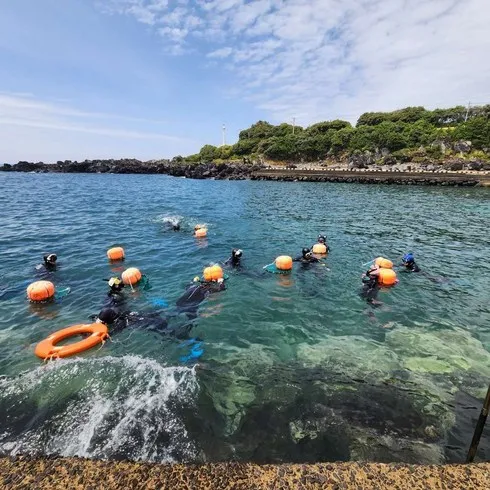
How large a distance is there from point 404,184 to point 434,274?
44.3 meters

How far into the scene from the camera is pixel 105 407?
6.84 metres

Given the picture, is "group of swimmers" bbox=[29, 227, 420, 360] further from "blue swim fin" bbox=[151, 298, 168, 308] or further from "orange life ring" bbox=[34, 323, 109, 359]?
"orange life ring" bbox=[34, 323, 109, 359]

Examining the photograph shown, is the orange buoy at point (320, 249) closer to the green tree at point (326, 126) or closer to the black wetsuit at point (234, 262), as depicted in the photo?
the black wetsuit at point (234, 262)

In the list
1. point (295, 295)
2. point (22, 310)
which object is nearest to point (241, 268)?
point (295, 295)

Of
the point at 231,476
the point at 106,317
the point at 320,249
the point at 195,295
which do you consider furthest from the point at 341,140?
the point at 231,476

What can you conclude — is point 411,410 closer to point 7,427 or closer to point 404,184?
point 7,427

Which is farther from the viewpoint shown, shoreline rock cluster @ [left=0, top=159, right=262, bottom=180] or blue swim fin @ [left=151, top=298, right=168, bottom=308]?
shoreline rock cluster @ [left=0, top=159, right=262, bottom=180]

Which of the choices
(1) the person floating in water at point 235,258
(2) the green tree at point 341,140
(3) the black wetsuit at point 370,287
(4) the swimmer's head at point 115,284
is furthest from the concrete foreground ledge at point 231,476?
(2) the green tree at point 341,140

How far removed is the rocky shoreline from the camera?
167 ft

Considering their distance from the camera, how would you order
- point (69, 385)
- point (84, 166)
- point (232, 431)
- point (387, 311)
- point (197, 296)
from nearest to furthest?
1. point (232, 431)
2. point (69, 385)
3. point (387, 311)
4. point (197, 296)
5. point (84, 166)

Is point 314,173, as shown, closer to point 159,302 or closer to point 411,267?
point 411,267

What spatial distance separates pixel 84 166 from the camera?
117 m

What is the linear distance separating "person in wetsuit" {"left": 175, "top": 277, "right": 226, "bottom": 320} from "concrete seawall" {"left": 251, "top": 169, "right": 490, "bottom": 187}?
165 feet

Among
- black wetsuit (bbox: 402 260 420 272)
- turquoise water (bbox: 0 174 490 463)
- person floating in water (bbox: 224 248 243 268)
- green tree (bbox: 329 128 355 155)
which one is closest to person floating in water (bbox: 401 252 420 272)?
black wetsuit (bbox: 402 260 420 272)
